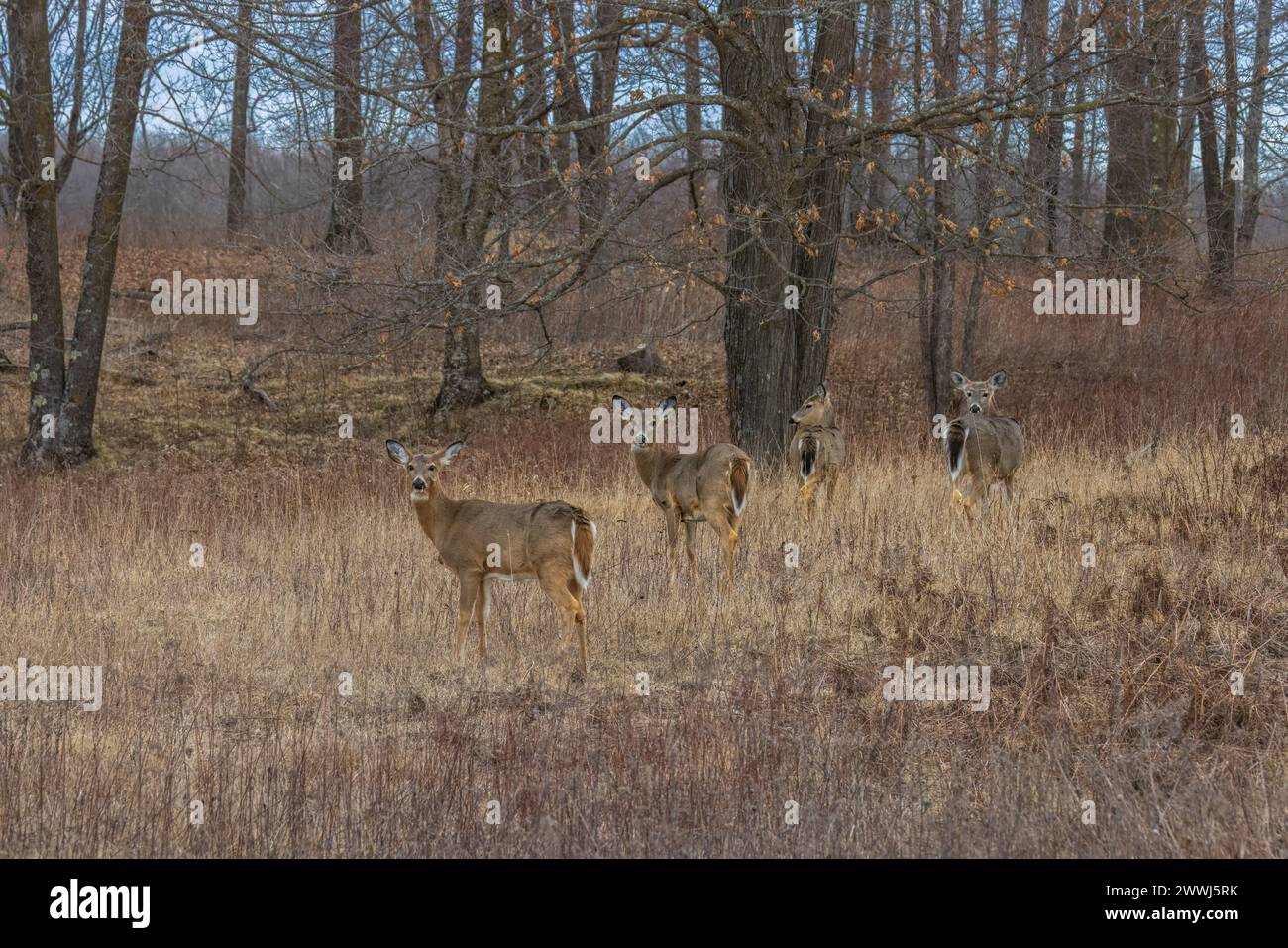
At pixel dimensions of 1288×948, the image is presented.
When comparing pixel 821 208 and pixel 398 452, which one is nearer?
pixel 398 452

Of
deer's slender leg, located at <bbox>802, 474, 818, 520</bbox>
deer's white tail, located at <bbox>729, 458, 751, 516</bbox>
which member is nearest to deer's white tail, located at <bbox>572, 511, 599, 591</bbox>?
deer's white tail, located at <bbox>729, 458, 751, 516</bbox>

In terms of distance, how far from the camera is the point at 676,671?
8656 millimetres

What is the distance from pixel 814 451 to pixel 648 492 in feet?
6.84

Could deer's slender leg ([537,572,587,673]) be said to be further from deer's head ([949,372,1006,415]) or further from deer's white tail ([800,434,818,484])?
deer's head ([949,372,1006,415])

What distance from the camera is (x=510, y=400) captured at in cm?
2091

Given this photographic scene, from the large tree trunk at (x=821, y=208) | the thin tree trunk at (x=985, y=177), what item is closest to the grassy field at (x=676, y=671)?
the large tree trunk at (x=821, y=208)

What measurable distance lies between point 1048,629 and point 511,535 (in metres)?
3.25

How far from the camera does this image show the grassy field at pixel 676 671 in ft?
19.6

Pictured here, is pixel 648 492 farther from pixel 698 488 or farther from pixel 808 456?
pixel 698 488

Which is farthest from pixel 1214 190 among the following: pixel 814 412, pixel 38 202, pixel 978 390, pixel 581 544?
pixel 581 544

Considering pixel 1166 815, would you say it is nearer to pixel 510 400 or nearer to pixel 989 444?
pixel 989 444

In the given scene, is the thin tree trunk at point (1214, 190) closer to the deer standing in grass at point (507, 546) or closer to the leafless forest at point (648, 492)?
the leafless forest at point (648, 492)

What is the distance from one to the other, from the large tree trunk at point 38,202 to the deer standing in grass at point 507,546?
965 cm

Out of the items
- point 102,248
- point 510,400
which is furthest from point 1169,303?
point 102,248
